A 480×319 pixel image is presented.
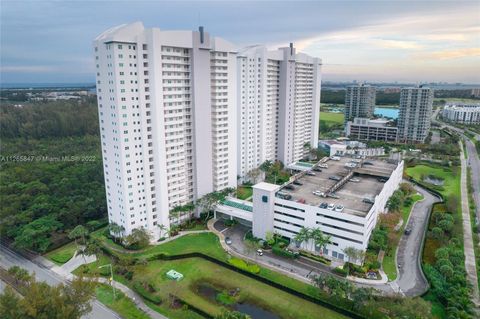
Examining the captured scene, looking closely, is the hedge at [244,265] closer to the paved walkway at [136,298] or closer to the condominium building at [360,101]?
the paved walkway at [136,298]

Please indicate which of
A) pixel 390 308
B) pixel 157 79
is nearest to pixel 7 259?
pixel 157 79

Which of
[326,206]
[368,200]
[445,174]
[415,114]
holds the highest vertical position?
[415,114]

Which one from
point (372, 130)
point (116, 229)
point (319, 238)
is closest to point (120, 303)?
point (116, 229)

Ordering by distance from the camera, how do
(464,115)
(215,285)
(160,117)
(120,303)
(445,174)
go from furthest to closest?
(464,115) < (445,174) < (160,117) < (215,285) < (120,303)

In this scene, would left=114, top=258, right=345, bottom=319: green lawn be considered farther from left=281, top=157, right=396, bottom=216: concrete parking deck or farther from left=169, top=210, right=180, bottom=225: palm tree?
left=281, top=157, right=396, bottom=216: concrete parking deck

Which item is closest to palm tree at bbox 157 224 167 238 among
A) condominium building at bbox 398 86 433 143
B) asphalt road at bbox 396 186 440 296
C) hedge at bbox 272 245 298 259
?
hedge at bbox 272 245 298 259

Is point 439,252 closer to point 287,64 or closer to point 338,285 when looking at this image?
point 338,285

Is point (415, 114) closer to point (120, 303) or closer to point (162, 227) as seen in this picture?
point (162, 227)

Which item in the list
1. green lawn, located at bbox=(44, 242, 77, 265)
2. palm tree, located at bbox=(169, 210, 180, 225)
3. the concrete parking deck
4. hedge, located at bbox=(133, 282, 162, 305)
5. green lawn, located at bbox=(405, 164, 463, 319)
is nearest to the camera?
green lawn, located at bbox=(405, 164, 463, 319)
